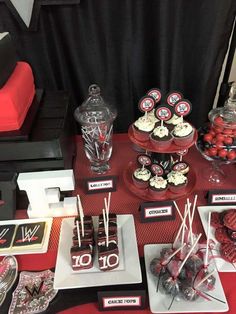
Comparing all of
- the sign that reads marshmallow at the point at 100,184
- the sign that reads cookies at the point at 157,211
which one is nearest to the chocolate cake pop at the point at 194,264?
the sign that reads cookies at the point at 157,211

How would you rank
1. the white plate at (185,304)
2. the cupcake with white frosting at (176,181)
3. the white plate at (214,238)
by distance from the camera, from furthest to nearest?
the cupcake with white frosting at (176,181), the white plate at (214,238), the white plate at (185,304)

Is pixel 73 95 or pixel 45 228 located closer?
pixel 45 228

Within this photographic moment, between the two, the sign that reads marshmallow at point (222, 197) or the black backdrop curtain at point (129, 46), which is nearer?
the sign that reads marshmallow at point (222, 197)

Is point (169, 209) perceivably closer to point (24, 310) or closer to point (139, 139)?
point (139, 139)

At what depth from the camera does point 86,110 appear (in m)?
1.26

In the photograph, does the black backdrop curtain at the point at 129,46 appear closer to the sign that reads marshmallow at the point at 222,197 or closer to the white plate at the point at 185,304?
the sign that reads marshmallow at the point at 222,197

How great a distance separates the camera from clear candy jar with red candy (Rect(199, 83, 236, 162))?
1125mm

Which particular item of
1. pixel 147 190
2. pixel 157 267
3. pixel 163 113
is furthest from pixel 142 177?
pixel 157 267

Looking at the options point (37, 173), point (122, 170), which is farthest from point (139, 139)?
point (37, 173)

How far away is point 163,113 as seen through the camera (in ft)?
3.54

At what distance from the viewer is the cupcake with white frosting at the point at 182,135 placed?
1.09 meters

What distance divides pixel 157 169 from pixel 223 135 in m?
0.28

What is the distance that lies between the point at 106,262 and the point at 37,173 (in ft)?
1.32

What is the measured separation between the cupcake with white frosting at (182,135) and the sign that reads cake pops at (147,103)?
0.12 m
